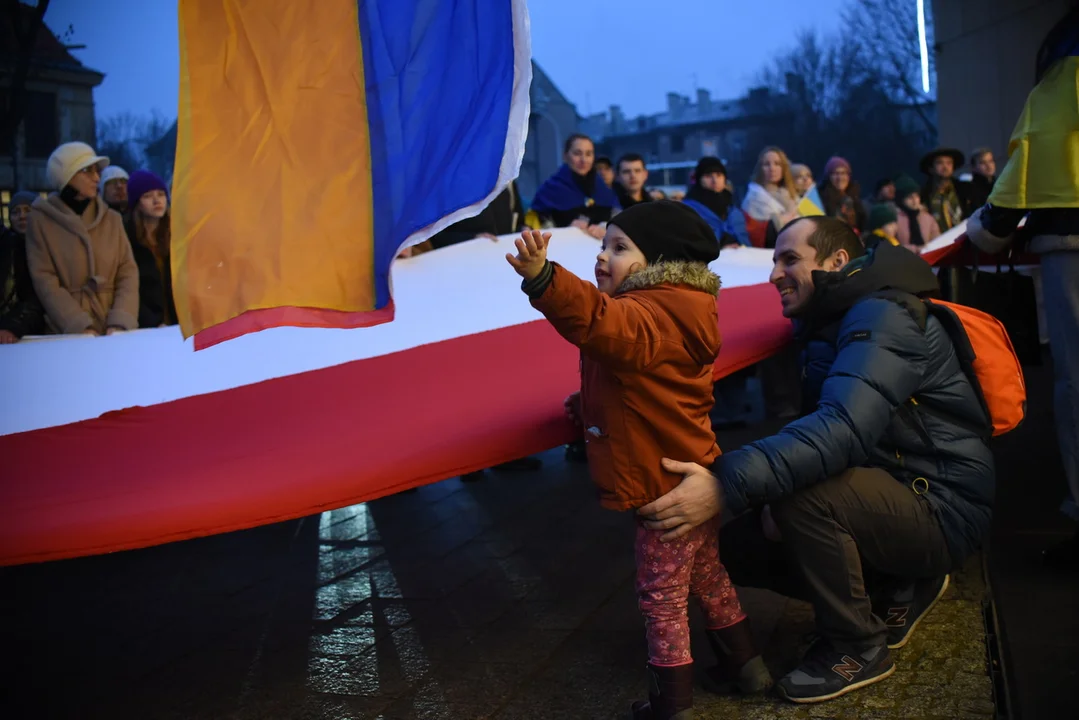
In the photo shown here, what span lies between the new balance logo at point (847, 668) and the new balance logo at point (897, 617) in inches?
14.0

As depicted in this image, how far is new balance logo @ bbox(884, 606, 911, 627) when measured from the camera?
3.38 m

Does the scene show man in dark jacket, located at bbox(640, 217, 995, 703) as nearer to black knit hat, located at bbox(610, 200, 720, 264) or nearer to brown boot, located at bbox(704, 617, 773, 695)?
brown boot, located at bbox(704, 617, 773, 695)

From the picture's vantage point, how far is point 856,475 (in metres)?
3.04

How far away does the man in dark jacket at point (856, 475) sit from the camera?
2861 millimetres

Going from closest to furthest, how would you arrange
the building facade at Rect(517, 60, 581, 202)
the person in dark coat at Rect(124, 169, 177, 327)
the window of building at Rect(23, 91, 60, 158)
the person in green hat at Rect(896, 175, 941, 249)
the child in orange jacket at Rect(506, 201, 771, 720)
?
the child in orange jacket at Rect(506, 201, 771, 720) < the window of building at Rect(23, 91, 60, 158) < the person in dark coat at Rect(124, 169, 177, 327) < the person in green hat at Rect(896, 175, 941, 249) < the building facade at Rect(517, 60, 581, 202)

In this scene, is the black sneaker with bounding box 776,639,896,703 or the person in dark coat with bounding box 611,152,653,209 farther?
the person in dark coat with bounding box 611,152,653,209

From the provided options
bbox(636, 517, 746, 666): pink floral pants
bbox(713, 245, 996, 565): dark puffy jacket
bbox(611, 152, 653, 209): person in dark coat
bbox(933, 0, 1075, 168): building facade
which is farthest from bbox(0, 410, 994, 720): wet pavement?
bbox(933, 0, 1075, 168): building facade

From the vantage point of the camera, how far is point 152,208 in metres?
6.02

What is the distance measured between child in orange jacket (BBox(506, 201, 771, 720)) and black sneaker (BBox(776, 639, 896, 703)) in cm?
38

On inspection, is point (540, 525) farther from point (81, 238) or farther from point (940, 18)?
point (940, 18)

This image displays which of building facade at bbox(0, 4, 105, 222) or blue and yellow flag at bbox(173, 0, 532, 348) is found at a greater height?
building facade at bbox(0, 4, 105, 222)

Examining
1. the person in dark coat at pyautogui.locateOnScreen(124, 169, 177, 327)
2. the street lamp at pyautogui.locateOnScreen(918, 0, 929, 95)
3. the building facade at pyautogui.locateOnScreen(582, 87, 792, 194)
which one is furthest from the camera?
the building facade at pyautogui.locateOnScreen(582, 87, 792, 194)

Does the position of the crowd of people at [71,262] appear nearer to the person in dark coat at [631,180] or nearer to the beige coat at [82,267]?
the beige coat at [82,267]

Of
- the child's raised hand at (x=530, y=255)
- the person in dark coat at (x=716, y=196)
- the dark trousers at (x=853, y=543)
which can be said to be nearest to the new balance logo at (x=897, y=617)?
the dark trousers at (x=853, y=543)
